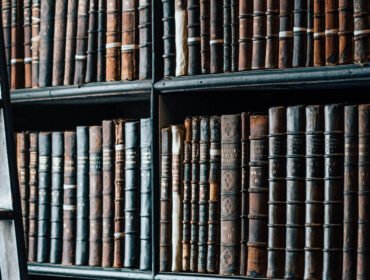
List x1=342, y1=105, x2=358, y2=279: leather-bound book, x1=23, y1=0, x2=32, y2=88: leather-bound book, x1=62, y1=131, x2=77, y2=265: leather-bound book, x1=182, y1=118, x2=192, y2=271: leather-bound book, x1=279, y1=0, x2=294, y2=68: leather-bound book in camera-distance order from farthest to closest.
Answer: x1=23, y1=0, x2=32, y2=88: leather-bound book, x1=62, y1=131, x2=77, y2=265: leather-bound book, x1=182, y1=118, x2=192, y2=271: leather-bound book, x1=279, y1=0, x2=294, y2=68: leather-bound book, x1=342, y1=105, x2=358, y2=279: leather-bound book

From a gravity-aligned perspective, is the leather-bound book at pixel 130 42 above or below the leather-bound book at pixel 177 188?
above

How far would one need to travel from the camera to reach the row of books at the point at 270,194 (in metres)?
1.96

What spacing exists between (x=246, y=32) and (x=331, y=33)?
0.70 ft

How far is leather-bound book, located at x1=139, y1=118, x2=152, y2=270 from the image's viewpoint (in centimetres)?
226

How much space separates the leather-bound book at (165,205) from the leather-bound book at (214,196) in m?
0.12

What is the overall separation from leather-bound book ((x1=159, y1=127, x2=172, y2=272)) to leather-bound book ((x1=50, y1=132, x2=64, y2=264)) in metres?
0.33

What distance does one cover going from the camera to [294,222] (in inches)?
79.7

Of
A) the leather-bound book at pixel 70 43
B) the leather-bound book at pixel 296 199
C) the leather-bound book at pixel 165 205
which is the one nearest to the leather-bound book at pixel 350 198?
the leather-bound book at pixel 296 199

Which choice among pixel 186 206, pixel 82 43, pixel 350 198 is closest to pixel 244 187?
pixel 186 206

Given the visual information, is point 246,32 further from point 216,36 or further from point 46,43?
point 46,43

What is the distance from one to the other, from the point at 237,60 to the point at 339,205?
1.36 ft

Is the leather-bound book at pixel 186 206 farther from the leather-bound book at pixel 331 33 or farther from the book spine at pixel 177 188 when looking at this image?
the leather-bound book at pixel 331 33

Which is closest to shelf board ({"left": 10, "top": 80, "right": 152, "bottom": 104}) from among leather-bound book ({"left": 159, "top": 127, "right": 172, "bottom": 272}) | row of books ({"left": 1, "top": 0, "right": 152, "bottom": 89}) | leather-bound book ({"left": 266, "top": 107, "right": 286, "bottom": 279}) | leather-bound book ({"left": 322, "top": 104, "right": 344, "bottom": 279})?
row of books ({"left": 1, "top": 0, "right": 152, "bottom": 89})

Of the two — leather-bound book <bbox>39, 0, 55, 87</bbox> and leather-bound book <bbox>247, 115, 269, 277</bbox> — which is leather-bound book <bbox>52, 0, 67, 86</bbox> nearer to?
leather-bound book <bbox>39, 0, 55, 87</bbox>
